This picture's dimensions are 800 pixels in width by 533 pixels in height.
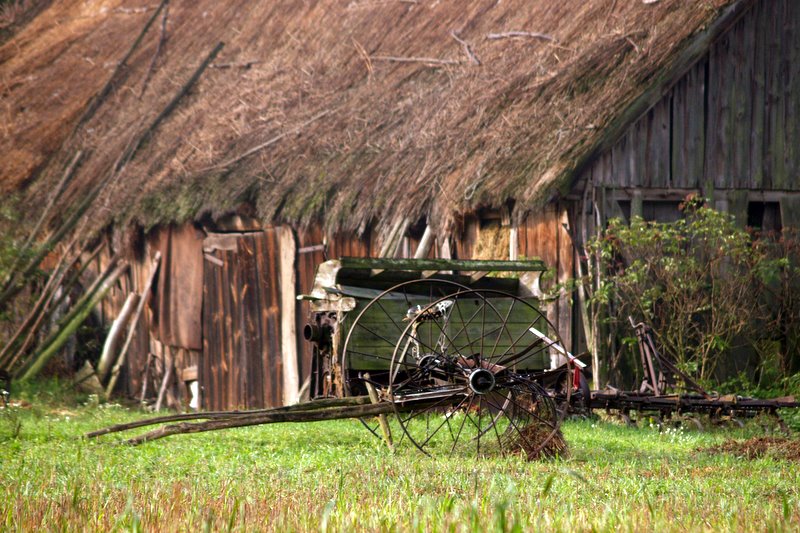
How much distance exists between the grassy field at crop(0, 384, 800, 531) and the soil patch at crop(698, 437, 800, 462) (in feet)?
0.75

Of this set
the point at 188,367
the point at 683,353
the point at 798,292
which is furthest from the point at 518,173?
the point at 188,367

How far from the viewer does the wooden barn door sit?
16.1 meters

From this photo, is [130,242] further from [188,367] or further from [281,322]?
[281,322]

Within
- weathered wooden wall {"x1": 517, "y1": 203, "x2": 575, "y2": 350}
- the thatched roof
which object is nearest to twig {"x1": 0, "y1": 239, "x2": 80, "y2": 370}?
the thatched roof

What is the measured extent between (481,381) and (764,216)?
694 cm

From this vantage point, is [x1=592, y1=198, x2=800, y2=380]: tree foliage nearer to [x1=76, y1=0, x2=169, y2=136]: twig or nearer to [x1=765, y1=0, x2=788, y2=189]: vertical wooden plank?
[x1=765, y1=0, x2=788, y2=189]: vertical wooden plank

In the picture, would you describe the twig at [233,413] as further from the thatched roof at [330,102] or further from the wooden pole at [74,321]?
the wooden pole at [74,321]

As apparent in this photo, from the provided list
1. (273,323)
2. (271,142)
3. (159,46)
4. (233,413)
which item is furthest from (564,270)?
(159,46)

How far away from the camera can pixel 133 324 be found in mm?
18531

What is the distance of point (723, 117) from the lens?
14320 mm

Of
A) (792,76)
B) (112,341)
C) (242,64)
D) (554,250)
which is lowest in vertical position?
(112,341)

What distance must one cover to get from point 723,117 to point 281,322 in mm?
6295

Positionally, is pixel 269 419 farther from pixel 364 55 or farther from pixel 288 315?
pixel 364 55

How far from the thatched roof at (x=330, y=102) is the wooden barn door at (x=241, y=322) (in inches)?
23.0
